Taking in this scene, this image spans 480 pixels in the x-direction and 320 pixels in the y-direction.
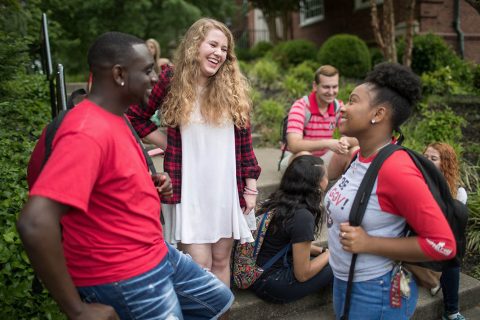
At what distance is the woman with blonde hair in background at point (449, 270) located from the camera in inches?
121

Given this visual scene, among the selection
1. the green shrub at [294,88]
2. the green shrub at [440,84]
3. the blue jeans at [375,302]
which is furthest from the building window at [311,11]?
the blue jeans at [375,302]

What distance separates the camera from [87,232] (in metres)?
1.41

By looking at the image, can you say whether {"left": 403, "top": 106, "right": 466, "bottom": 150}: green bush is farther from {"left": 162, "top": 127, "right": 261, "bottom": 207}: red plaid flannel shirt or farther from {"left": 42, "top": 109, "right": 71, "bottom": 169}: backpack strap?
{"left": 42, "top": 109, "right": 71, "bottom": 169}: backpack strap

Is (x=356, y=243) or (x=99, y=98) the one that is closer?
(x=99, y=98)

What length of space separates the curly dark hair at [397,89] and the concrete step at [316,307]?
173 cm

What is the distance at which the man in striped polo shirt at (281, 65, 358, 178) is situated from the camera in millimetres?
4055

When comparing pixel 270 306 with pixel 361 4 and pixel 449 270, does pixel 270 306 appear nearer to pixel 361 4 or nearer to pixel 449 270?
pixel 449 270

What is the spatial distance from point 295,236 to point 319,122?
1784mm

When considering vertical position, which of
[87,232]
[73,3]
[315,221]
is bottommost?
[315,221]

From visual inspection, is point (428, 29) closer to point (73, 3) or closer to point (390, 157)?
point (73, 3)

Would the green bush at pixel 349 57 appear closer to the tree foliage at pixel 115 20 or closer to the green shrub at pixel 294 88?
the green shrub at pixel 294 88

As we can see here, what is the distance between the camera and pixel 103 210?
4.61 feet

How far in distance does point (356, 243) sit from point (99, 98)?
1111 mm

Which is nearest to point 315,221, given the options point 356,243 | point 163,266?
point 356,243
